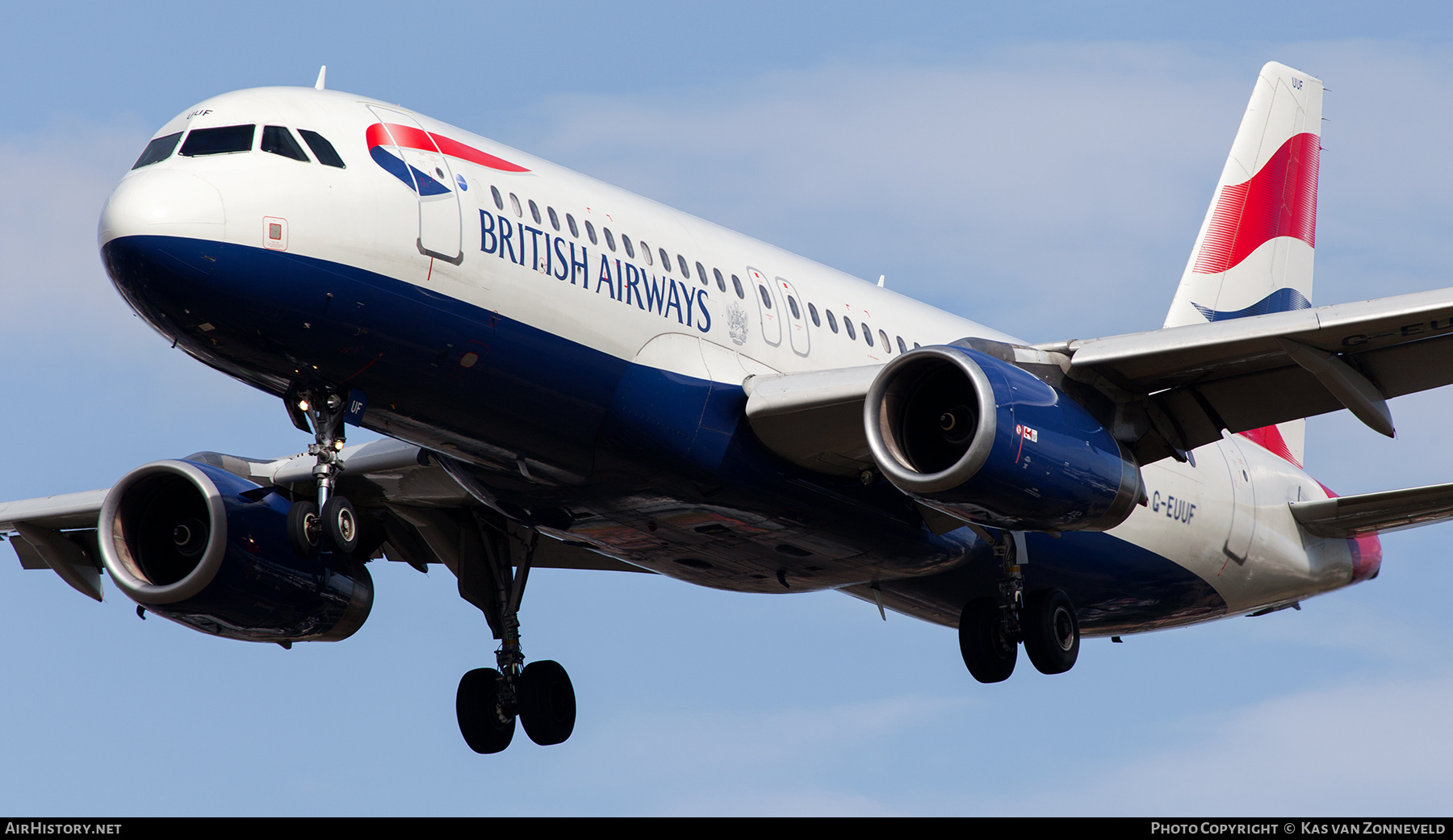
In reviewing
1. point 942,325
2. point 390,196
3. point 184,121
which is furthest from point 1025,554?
point 184,121

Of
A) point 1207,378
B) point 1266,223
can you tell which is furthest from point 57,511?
point 1266,223

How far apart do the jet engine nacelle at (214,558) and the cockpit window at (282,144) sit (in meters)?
7.42

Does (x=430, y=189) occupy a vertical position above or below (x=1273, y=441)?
below

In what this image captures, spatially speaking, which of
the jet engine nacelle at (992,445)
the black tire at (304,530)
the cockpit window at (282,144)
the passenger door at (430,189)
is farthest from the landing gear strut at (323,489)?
the jet engine nacelle at (992,445)

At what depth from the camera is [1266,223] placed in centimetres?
3428

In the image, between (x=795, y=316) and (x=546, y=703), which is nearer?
(x=795, y=316)

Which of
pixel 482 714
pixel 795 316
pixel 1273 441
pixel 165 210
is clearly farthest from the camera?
pixel 1273 441

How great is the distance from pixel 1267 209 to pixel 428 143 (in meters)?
19.6

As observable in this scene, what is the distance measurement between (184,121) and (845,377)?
785 cm

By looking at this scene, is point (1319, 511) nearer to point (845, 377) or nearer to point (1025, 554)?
point (1025, 554)

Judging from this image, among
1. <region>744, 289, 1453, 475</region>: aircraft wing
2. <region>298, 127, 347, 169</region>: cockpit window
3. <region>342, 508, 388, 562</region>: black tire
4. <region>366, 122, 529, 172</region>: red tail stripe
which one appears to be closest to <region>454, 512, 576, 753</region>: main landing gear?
<region>342, 508, 388, 562</region>: black tire

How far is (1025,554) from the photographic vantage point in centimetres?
2519

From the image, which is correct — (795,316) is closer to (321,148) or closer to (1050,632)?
(1050,632)

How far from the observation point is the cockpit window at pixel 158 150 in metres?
19.1
